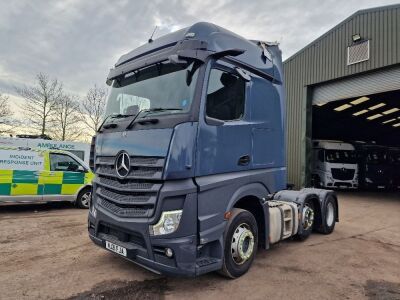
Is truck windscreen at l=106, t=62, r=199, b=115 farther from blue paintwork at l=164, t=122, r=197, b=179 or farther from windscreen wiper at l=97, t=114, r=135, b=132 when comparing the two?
blue paintwork at l=164, t=122, r=197, b=179

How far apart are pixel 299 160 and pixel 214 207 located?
12.4 meters

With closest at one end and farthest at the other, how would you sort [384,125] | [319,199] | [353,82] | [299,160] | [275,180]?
[275,180] < [319,199] < [353,82] < [299,160] < [384,125]

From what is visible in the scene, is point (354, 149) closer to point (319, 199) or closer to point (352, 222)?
point (352, 222)

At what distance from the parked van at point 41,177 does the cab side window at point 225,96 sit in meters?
7.09

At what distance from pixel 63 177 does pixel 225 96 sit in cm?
727

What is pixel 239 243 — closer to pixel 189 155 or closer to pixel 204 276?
pixel 204 276

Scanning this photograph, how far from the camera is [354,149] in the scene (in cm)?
1855

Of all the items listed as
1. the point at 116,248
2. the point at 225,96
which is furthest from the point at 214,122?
the point at 116,248

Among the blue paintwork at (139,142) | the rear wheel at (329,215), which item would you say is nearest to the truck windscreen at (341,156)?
the rear wheel at (329,215)

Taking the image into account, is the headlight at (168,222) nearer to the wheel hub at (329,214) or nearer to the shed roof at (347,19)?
the wheel hub at (329,214)

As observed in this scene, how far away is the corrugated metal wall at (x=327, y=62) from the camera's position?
11508 millimetres

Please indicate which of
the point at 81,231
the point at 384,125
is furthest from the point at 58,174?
the point at 384,125

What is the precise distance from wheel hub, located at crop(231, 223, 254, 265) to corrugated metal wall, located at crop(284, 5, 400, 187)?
373 inches

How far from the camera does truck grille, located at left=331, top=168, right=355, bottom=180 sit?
17.6 m
